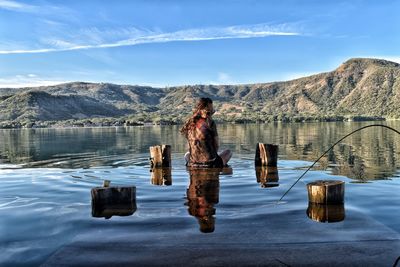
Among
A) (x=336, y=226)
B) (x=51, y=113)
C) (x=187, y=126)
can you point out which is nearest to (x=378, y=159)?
(x=187, y=126)

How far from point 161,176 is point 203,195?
4966 millimetres

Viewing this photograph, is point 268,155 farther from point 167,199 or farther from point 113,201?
point 113,201

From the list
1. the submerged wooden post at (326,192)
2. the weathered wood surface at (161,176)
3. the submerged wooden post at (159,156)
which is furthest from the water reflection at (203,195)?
the submerged wooden post at (326,192)

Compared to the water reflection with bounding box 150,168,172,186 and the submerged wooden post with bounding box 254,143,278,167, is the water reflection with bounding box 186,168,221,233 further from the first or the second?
the submerged wooden post with bounding box 254,143,278,167

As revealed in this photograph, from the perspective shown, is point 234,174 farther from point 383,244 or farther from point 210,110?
point 383,244

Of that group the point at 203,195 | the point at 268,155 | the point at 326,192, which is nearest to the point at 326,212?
the point at 326,192

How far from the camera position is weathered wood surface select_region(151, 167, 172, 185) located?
17.1 m

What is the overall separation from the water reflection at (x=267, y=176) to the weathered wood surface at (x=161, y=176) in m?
3.26

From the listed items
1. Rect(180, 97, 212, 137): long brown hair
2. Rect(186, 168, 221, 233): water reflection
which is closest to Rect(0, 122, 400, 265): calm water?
Rect(186, 168, 221, 233): water reflection

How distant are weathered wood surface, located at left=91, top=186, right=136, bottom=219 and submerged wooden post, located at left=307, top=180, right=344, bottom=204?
14.9ft

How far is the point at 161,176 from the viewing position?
1877 centimetres

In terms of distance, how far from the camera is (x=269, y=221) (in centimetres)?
1065

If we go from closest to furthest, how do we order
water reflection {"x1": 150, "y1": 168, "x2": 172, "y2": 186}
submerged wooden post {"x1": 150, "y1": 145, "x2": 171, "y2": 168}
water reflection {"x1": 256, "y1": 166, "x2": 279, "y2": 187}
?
water reflection {"x1": 256, "y1": 166, "x2": 279, "y2": 187}, water reflection {"x1": 150, "y1": 168, "x2": 172, "y2": 186}, submerged wooden post {"x1": 150, "y1": 145, "x2": 171, "y2": 168}

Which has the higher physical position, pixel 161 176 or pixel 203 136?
pixel 203 136
